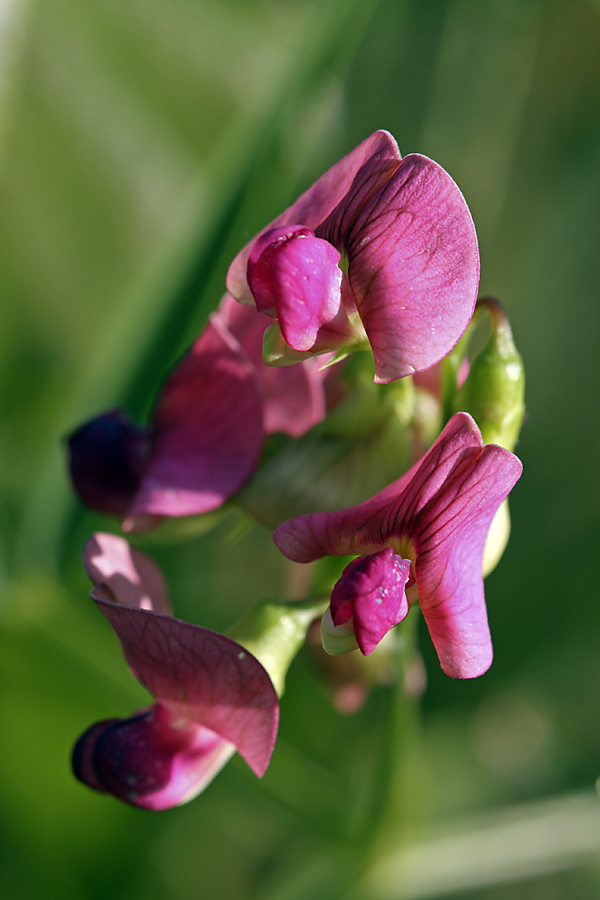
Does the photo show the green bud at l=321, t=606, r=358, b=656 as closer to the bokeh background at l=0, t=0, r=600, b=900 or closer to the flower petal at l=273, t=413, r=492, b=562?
the flower petal at l=273, t=413, r=492, b=562

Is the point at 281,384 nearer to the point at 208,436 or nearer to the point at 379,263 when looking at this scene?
the point at 208,436

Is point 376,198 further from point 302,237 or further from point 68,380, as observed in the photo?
point 68,380

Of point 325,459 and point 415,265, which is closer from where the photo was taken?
point 415,265

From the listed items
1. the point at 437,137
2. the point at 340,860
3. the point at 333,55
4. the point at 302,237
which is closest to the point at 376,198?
the point at 302,237

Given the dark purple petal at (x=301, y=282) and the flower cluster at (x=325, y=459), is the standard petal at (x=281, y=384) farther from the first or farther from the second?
the dark purple petal at (x=301, y=282)

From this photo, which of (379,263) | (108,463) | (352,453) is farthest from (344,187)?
(108,463)

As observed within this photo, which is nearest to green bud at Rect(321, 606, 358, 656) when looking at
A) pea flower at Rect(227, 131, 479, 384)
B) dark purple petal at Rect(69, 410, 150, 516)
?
pea flower at Rect(227, 131, 479, 384)
